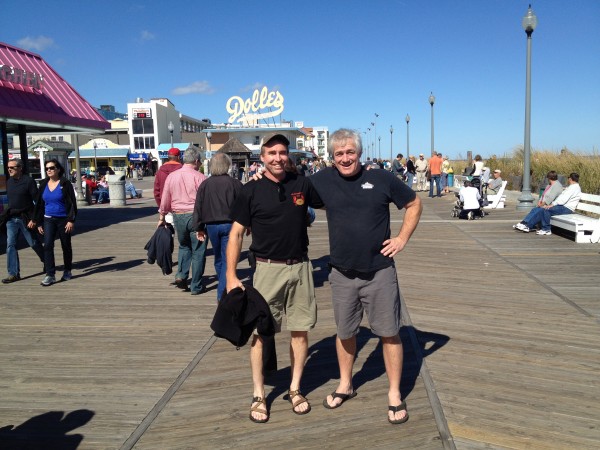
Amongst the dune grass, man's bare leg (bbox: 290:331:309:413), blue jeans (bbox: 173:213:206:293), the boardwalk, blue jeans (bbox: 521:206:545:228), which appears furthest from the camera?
the dune grass

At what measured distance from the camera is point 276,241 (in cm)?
337

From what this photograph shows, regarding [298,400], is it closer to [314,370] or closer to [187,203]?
[314,370]

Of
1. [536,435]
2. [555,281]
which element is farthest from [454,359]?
[555,281]

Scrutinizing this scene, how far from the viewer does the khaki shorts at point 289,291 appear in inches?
133

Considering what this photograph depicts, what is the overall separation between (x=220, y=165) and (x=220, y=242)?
0.85 meters

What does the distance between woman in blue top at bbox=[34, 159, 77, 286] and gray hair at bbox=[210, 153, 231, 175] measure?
2.50m

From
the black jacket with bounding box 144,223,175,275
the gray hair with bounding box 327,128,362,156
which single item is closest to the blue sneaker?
the black jacket with bounding box 144,223,175,275

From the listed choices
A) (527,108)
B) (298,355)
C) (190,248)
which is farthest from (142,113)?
(298,355)

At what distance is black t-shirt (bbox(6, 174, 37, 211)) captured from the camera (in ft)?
24.7

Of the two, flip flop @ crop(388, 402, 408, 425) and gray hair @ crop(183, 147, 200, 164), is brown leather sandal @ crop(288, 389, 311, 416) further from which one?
gray hair @ crop(183, 147, 200, 164)

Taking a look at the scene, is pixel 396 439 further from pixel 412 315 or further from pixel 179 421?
pixel 412 315

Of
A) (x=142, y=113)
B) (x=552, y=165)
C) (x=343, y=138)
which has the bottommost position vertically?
(x=552, y=165)

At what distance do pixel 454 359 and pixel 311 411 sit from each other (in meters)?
1.45

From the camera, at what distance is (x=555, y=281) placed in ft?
22.7
